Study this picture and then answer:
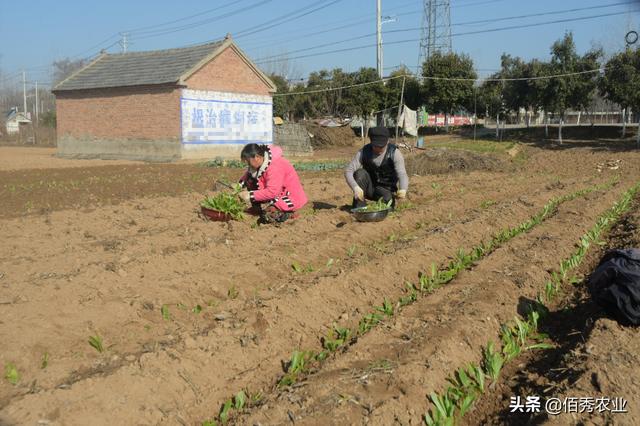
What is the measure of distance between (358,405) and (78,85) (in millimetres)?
26024

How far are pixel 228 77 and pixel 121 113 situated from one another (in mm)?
4826

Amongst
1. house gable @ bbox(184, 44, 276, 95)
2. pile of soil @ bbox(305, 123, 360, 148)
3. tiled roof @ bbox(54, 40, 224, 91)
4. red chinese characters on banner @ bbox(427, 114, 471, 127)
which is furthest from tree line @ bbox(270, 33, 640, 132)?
red chinese characters on banner @ bbox(427, 114, 471, 127)

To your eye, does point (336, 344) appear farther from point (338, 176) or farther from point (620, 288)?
point (338, 176)

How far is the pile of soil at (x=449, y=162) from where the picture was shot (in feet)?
58.2

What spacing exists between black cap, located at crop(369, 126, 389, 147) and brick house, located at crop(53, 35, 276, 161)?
1599 cm

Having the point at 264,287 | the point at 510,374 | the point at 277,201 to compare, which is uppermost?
the point at 277,201

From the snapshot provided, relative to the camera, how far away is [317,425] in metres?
3.15

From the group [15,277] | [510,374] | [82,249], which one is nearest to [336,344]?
[510,374]

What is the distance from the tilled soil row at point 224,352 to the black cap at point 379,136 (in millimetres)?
2691

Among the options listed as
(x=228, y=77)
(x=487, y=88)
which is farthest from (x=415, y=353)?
(x=487, y=88)

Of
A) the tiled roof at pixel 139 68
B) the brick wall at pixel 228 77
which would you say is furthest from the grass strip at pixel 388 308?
the tiled roof at pixel 139 68

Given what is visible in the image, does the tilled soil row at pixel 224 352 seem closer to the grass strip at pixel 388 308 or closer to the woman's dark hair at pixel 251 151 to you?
the grass strip at pixel 388 308

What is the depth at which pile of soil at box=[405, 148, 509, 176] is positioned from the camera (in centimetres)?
1775

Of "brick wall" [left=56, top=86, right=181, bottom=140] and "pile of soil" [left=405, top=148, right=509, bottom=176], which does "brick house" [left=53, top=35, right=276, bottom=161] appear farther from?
"pile of soil" [left=405, top=148, right=509, bottom=176]
